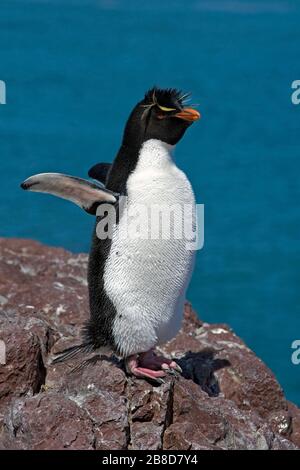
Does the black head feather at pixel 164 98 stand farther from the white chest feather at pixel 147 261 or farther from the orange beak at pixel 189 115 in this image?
the white chest feather at pixel 147 261

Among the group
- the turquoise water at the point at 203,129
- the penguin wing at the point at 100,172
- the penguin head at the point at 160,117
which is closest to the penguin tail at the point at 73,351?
the penguin wing at the point at 100,172

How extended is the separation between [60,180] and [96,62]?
10519 millimetres

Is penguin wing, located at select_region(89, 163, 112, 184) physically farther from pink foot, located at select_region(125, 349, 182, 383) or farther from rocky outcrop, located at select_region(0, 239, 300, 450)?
pink foot, located at select_region(125, 349, 182, 383)

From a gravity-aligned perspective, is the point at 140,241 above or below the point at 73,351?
above

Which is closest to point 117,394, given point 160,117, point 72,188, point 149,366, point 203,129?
point 149,366

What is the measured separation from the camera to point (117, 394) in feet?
10.6

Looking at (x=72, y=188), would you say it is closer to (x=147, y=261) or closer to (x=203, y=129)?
(x=147, y=261)

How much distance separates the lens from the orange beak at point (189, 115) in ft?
11.5

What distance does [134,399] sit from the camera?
Answer: 3.25 m

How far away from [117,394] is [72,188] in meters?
0.77

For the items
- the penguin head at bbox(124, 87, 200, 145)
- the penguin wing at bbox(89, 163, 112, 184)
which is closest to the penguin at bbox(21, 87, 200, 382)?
the penguin head at bbox(124, 87, 200, 145)

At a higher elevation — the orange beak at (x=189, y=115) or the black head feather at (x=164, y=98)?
the black head feather at (x=164, y=98)
